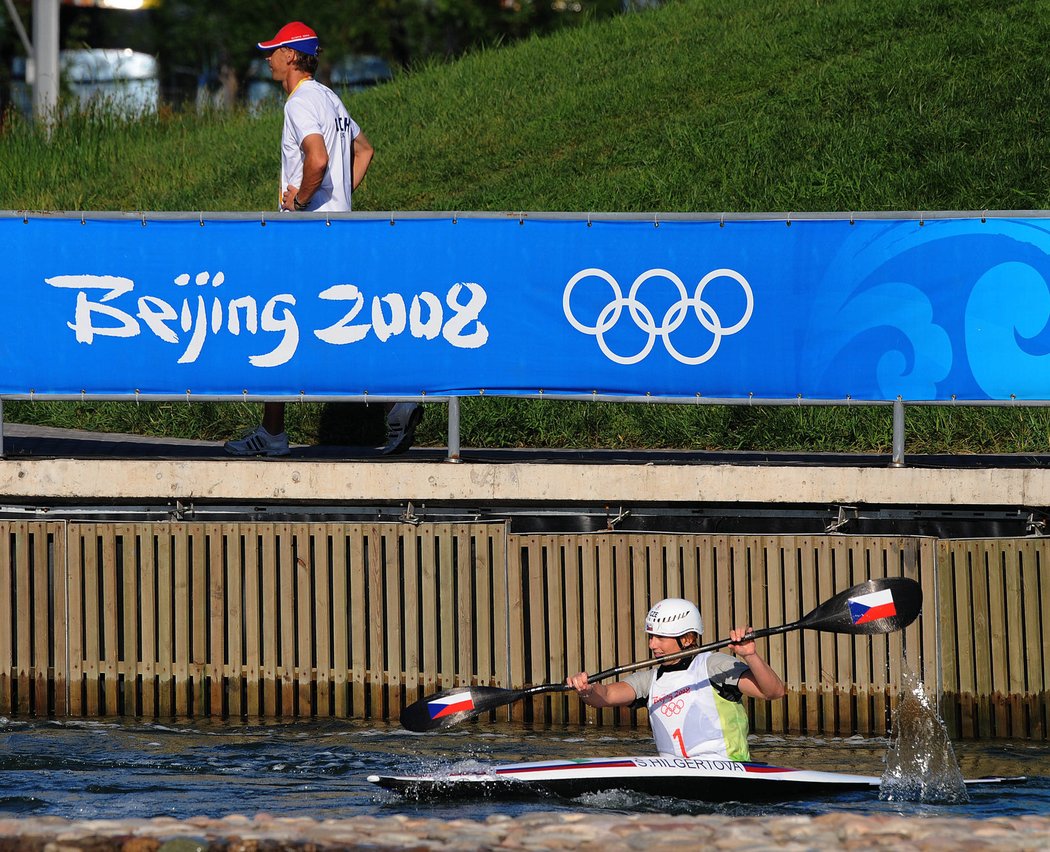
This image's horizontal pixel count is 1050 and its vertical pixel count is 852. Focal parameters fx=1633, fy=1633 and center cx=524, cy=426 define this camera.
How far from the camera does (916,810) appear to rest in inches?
332

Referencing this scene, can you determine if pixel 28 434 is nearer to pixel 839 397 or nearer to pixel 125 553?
pixel 125 553

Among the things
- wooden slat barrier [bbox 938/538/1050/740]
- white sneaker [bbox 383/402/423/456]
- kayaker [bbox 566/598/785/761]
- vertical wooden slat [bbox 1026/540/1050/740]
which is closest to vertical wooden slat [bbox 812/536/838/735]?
wooden slat barrier [bbox 938/538/1050/740]

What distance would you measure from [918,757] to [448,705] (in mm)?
2657

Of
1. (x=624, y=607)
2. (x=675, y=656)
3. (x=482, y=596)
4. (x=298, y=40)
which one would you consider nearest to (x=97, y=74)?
(x=298, y=40)

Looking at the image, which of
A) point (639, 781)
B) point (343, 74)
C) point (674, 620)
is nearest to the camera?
point (639, 781)

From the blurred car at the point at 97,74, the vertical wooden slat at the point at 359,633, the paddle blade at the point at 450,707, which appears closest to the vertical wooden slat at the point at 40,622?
the vertical wooden slat at the point at 359,633

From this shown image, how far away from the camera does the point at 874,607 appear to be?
9117 mm

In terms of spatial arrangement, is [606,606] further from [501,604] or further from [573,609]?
[501,604]

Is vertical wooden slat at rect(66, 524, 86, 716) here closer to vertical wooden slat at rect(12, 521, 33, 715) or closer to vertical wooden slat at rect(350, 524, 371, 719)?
vertical wooden slat at rect(12, 521, 33, 715)

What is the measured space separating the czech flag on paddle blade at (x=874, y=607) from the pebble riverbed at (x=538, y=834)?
204cm

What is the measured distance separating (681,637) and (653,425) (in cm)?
479

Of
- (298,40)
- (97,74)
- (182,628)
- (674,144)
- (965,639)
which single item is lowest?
(965,639)

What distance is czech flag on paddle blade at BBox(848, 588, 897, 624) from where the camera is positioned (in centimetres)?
910

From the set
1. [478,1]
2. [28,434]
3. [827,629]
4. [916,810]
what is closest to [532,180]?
[28,434]
